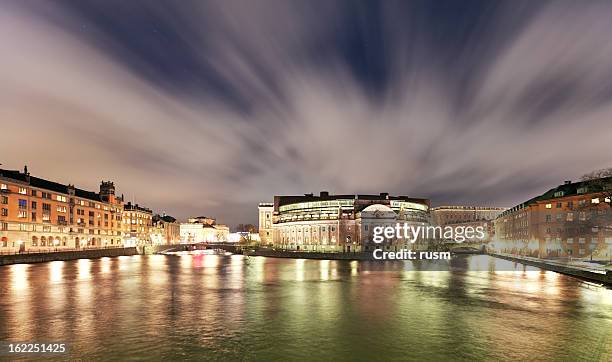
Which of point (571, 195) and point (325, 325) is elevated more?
point (571, 195)

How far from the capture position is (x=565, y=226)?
412 ft

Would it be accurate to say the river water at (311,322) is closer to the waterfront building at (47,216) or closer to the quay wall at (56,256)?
the quay wall at (56,256)

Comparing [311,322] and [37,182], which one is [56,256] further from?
[311,322]

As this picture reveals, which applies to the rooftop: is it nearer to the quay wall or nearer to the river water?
the quay wall

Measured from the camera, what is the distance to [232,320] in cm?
3466

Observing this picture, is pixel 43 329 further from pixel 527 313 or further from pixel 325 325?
pixel 527 313

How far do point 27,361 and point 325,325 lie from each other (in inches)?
756

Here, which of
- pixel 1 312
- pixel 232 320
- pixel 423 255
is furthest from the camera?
pixel 423 255

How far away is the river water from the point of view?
2561 cm

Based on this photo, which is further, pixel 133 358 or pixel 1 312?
pixel 1 312

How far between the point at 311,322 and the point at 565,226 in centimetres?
11890

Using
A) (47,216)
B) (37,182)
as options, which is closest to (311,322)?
(47,216)

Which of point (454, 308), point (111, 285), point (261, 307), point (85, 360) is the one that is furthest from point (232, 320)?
point (111, 285)

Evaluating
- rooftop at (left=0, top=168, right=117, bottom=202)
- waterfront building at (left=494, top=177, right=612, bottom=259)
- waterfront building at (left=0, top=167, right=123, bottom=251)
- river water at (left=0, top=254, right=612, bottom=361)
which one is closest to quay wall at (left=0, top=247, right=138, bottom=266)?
waterfront building at (left=0, top=167, right=123, bottom=251)
